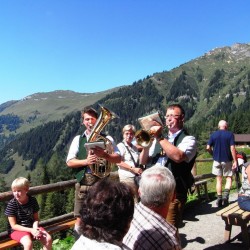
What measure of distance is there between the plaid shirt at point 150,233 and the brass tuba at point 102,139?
5.89 ft

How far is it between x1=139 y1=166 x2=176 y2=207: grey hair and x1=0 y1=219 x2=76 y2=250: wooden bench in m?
2.92

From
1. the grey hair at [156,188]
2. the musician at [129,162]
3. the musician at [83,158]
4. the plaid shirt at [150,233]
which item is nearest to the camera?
the plaid shirt at [150,233]

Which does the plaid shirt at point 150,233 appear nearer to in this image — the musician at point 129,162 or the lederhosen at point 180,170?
the lederhosen at point 180,170

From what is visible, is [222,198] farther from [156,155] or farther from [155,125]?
[155,125]

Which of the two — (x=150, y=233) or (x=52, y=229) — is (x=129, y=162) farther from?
(x=150, y=233)

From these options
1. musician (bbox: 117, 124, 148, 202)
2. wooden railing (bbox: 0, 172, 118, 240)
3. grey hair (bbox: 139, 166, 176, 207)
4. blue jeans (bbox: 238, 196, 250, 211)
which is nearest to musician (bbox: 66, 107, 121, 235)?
wooden railing (bbox: 0, 172, 118, 240)

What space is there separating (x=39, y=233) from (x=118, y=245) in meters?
2.84

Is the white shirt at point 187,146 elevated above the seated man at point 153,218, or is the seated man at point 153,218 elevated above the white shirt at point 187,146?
the white shirt at point 187,146

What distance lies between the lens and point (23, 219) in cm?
495

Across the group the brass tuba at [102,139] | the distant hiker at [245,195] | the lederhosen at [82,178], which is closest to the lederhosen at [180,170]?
the brass tuba at [102,139]

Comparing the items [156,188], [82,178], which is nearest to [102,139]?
[82,178]

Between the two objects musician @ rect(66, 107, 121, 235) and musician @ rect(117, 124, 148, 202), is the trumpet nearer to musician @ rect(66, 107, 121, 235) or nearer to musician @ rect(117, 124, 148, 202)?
musician @ rect(66, 107, 121, 235)

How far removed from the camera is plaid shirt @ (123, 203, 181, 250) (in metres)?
2.72

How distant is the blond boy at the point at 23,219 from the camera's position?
187 inches
